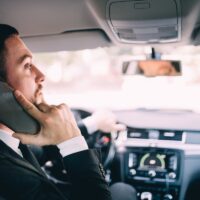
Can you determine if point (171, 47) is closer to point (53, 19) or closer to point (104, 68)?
point (53, 19)

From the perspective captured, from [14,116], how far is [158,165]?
176 cm

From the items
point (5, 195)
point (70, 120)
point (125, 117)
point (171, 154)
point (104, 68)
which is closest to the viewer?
point (5, 195)

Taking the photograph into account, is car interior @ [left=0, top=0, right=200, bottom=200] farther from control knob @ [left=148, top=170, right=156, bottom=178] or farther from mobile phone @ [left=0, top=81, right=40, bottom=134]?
mobile phone @ [left=0, top=81, right=40, bottom=134]

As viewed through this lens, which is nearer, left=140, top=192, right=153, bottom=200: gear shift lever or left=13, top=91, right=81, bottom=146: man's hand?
left=13, top=91, right=81, bottom=146: man's hand

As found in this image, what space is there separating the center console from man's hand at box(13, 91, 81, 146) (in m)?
1.64

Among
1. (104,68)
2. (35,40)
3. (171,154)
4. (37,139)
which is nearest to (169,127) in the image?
(171,154)

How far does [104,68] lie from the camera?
7.57 metres

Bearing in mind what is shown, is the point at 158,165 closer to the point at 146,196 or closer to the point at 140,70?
the point at 146,196

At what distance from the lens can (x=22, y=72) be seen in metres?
1.96

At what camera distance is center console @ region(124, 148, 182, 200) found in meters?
3.26

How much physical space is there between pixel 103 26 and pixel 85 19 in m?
0.10

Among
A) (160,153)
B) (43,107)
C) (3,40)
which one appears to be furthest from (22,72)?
(160,153)

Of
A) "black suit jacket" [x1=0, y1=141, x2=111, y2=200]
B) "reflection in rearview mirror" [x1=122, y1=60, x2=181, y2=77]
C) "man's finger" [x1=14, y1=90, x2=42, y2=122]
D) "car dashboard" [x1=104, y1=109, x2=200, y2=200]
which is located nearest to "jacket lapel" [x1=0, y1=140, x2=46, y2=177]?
"black suit jacket" [x1=0, y1=141, x2=111, y2=200]

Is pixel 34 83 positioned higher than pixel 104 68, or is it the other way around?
pixel 34 83
